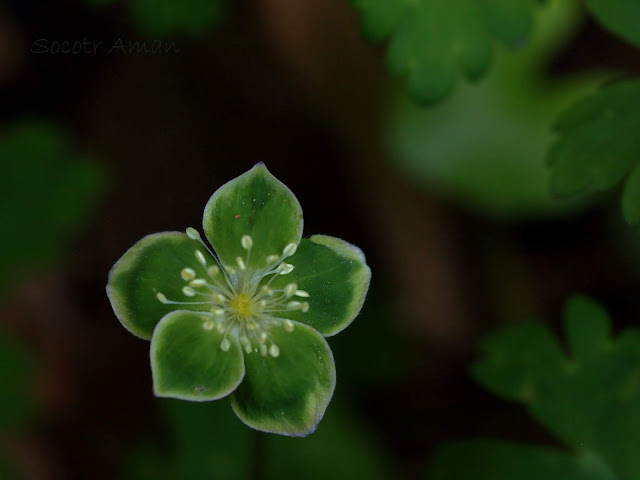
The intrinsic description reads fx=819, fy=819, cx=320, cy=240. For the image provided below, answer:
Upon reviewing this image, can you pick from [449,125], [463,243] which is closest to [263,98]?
[449,125]

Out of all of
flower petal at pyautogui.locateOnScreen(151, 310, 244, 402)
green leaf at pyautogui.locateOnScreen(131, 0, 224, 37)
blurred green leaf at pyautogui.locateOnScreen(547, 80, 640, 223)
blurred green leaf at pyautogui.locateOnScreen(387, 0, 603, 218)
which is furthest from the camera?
blurred green leaf at pyautogui.locateOnScreen(387, 0, 603, 218)

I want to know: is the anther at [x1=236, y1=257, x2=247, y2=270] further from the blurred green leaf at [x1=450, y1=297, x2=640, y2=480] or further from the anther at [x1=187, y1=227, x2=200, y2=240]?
the blurred green leaf at [x1=450, y1=297, x2=640, y2=480]

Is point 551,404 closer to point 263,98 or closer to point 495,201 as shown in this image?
point 495,201

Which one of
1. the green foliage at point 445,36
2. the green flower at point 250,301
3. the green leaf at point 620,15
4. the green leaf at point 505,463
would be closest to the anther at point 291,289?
the green flower at point 250,301

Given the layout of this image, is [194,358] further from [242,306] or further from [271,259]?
[271,259]

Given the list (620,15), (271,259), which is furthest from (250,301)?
(620,15)

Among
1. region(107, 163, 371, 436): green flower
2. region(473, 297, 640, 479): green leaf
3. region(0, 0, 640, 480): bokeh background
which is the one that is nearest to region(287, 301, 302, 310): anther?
region(107, 163, 371, 436): green flower
